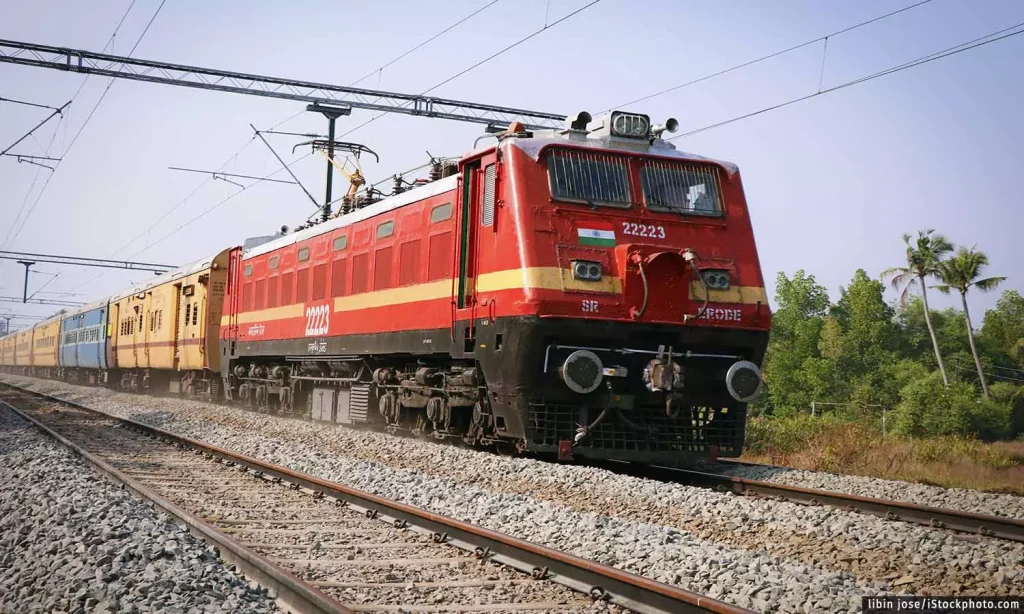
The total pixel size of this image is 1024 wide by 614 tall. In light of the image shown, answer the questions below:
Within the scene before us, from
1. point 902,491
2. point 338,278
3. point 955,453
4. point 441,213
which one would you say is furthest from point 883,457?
point 338,278

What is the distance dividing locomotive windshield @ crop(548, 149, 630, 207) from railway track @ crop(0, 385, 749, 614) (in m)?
4.23

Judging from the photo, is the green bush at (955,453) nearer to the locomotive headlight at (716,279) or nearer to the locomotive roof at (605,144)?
the locomotive headlight at (716,279)

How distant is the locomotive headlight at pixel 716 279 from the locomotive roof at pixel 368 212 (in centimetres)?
334

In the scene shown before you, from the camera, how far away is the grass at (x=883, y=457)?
12703 mm

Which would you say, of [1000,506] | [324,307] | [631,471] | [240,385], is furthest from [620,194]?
[240,385]

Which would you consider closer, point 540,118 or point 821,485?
point 821,485

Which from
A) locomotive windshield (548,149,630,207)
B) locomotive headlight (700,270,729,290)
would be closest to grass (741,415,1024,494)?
locomotive headlight (700,270,729,290)

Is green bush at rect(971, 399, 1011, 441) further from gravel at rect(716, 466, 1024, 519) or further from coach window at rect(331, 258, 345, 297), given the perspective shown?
gravel at rect(716, 466, 1024, 519)

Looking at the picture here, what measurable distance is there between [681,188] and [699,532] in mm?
4996

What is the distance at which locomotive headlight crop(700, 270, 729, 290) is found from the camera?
1105 centimetres

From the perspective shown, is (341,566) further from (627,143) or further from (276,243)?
(276,243)

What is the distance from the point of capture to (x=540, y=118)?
27.8 m

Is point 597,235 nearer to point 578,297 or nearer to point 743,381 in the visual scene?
point 578,297

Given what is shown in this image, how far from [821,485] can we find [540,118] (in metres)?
18.8
